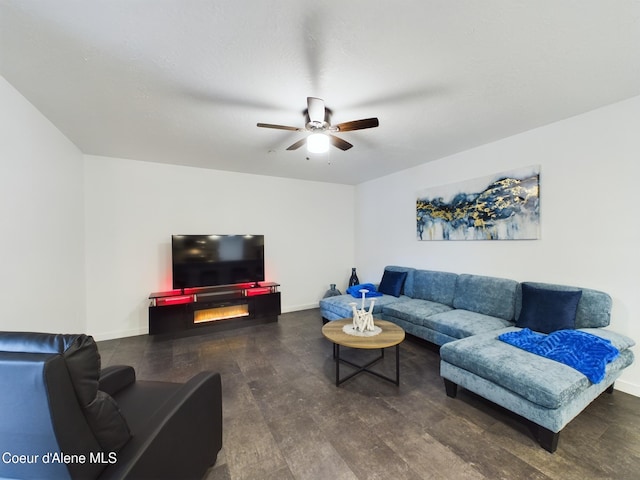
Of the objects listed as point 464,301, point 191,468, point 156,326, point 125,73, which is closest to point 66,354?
point 191,468

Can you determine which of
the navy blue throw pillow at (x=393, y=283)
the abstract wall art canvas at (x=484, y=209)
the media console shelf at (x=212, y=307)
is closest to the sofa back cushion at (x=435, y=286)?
the navy blue throw pillow at (x=393, y=283)

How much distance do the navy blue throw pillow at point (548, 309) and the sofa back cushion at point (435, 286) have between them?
0.89 m

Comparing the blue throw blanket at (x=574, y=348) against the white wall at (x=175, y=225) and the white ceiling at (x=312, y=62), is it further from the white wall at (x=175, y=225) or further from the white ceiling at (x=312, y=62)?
the white wall at (x=175, y=225)

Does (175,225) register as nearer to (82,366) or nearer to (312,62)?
(312,62)

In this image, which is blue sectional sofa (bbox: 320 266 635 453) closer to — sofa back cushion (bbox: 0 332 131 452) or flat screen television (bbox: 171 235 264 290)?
flat screen television (bbox: 171 235 264 290)

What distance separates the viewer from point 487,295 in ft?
10.4

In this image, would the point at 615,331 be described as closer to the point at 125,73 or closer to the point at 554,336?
the point at 554,336

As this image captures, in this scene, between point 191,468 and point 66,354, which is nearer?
point 66,354

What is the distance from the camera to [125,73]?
1.89 metres

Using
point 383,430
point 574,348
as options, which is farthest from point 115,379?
point 574,348

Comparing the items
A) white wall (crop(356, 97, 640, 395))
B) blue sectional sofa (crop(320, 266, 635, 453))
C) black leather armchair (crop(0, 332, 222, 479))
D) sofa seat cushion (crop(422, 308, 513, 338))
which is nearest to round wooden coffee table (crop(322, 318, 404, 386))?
blue sectional sofa (crop(320, 266, 635, 453))

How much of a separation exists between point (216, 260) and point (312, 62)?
3.18 m

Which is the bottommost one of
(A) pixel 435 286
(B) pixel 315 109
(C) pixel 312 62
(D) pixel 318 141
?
(A) pixel 435 286

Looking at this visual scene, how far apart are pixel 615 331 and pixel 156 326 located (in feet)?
16.6
